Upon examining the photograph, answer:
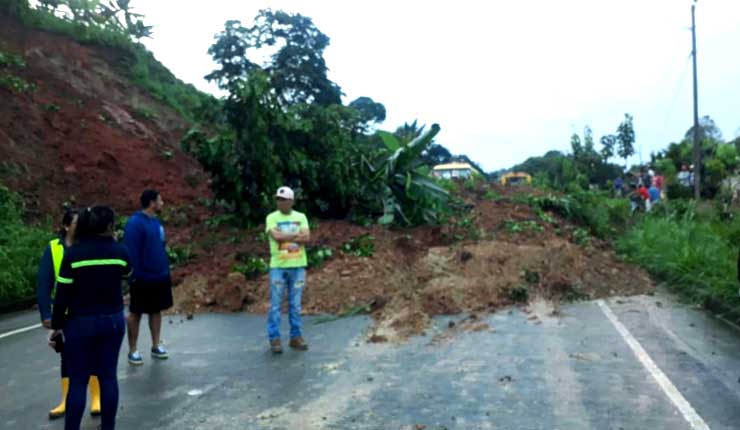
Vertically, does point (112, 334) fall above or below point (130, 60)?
below

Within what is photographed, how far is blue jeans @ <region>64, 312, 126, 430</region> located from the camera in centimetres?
528

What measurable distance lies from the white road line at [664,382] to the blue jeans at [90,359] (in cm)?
429

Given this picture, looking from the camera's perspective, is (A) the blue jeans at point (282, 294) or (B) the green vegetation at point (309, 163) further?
(B) the green vegetation at point (309, 163)

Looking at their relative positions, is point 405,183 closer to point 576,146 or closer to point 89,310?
point 89,310

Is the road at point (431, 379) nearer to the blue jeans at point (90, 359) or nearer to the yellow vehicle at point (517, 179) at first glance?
the blue jeans at point (90, 359)

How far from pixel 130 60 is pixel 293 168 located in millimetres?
17886

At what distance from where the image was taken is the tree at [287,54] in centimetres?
4412

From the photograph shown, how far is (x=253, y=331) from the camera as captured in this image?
10.4 metres

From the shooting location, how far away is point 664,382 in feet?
23.0

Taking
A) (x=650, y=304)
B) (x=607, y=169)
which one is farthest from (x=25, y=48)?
(x=607, y=169)

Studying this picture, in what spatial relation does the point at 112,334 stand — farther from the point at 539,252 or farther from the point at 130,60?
the point at 130,60

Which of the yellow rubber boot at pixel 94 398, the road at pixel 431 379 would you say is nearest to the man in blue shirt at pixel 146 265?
the road at pixel 431 379

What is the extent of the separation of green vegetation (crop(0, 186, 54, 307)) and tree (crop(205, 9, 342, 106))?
26.7m

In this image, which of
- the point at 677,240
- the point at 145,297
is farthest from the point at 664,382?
the point at 677,240
